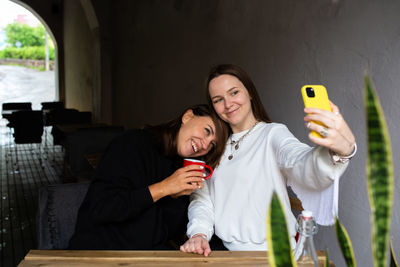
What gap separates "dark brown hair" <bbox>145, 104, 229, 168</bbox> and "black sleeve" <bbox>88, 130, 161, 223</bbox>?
71 millimetres

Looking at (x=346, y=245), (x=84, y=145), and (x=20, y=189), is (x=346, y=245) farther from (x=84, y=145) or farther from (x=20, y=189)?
(x=20, y=189)

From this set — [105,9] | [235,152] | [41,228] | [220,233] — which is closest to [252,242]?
[220,233]

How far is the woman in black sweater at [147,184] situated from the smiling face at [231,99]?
7 centimetres

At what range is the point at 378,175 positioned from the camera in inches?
18.9

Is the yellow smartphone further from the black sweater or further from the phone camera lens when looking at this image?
the black sweater

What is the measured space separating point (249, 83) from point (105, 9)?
6.38 metres

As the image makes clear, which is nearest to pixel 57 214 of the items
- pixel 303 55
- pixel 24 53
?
pixel 303 55

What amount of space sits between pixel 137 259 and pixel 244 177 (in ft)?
1.95

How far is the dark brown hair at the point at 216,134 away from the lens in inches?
66.1

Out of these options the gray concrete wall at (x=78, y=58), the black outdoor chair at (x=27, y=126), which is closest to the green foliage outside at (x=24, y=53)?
the gray concrete wall at (x=78, y=58)

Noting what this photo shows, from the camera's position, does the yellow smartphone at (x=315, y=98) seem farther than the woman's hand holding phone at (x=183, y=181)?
No

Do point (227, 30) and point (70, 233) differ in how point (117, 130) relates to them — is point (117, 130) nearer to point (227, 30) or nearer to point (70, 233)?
point (227, 30)

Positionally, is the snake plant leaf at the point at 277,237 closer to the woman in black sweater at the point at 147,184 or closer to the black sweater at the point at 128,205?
the woman in black sweater at the point at 147,184

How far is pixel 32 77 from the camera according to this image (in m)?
21.8
